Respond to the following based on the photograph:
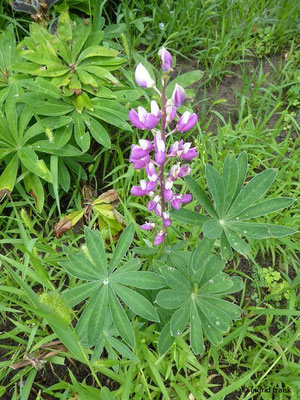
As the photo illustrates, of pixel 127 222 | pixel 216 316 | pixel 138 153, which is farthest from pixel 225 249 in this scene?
pixel 127 222

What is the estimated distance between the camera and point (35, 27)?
7.04ft

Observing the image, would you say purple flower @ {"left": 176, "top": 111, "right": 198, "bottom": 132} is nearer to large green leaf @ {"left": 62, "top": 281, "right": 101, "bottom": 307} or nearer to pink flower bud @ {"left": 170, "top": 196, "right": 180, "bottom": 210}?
pink flower bud @ {"left": 170, "top": 196, "right": 180, "bottom": 210}

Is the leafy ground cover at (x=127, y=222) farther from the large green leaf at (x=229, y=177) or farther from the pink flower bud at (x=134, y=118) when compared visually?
the pink flower bud at (x=134, y=118)

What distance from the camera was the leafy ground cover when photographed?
1.39 metres

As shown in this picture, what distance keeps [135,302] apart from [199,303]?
0.24m

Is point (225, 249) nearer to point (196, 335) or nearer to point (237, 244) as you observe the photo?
point (237, 244)

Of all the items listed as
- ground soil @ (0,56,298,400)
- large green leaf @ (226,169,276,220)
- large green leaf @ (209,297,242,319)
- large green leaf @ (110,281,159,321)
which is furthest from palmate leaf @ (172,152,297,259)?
ground soil @ (0,56,298,400)

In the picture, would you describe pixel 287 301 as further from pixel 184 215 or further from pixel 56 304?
pixel 56 304

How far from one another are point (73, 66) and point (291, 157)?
1402mm

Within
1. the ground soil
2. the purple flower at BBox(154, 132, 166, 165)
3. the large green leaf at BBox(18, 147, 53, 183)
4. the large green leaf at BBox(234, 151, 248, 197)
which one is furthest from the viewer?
the large green leaf at BBox(18, 147, 53, 183)

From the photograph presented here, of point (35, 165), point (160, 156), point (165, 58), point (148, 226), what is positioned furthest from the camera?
point (35, 165)

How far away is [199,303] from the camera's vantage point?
4.59ft

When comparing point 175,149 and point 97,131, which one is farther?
point 97,131

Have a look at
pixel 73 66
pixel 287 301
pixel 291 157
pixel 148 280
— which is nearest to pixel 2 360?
pixel 148 280
